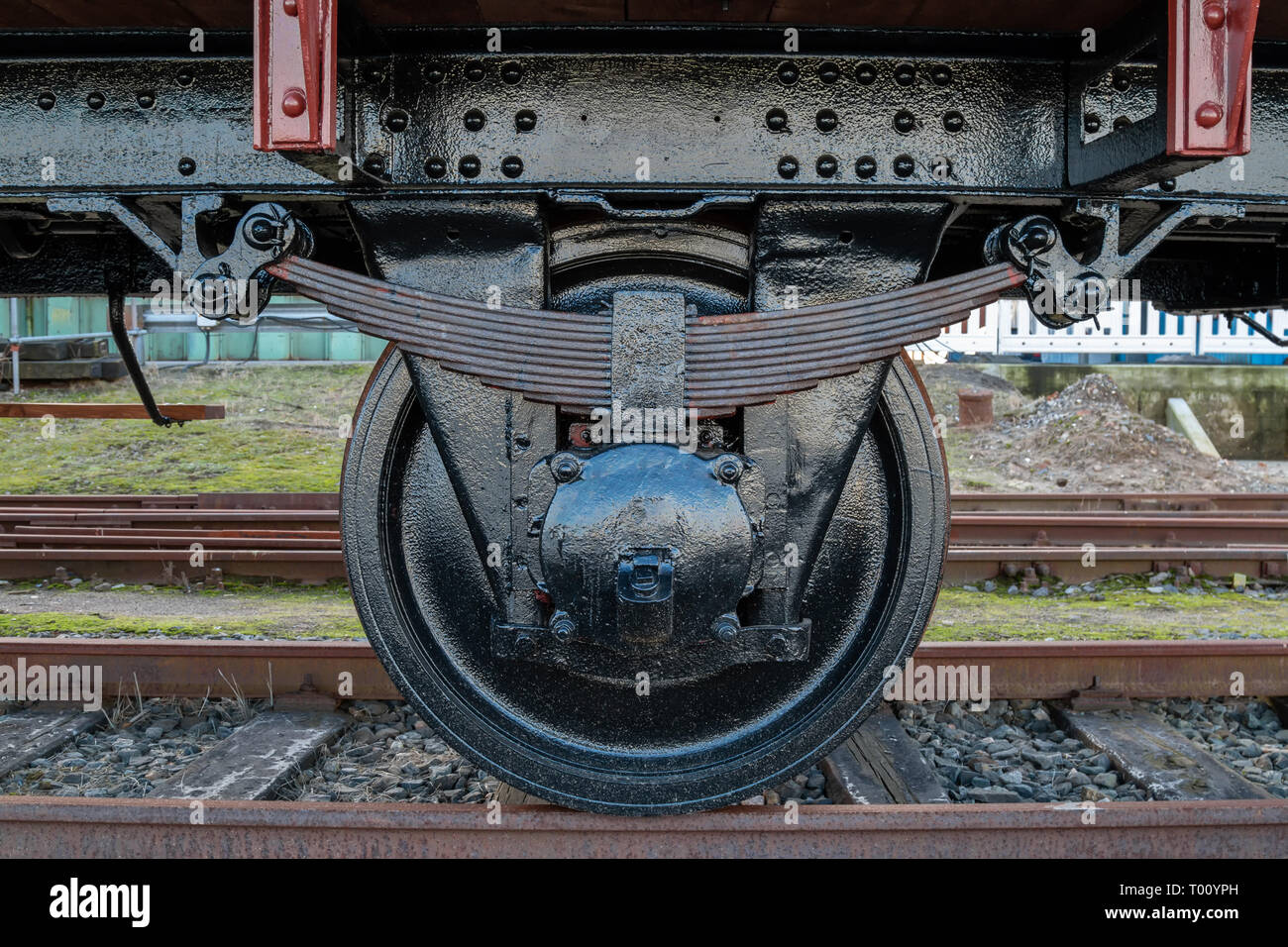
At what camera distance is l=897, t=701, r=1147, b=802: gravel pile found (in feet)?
9.89

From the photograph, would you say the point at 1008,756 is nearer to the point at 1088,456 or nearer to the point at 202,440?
the point at 1088,456

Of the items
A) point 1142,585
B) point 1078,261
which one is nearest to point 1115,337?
point 1142,585

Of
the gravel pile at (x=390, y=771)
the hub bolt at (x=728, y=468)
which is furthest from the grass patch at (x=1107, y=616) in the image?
the hub bolt at (x=728, y=468)

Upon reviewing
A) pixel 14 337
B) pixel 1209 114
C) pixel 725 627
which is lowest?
pixel 725 627

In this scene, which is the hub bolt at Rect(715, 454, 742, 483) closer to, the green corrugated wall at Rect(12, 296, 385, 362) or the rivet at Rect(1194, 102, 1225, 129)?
the rivet at Rect(1194, 102, 1225, 129)

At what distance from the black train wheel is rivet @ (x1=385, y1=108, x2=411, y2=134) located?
53 cm

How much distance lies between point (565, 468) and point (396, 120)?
87 cm

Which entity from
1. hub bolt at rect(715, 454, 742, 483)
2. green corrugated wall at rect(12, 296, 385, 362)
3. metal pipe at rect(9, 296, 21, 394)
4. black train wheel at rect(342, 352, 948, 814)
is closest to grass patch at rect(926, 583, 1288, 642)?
black train wheel at rect(342, 352, 948, 814)

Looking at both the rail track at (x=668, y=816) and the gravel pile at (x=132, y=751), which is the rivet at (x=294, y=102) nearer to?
the rail track at (x=668, y=816)

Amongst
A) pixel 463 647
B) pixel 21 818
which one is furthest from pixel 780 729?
pixel 21 818

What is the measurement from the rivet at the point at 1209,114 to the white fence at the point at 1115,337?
13.6 meters

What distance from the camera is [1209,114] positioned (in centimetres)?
181

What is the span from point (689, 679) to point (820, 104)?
1.39m

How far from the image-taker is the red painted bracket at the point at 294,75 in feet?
5.98
